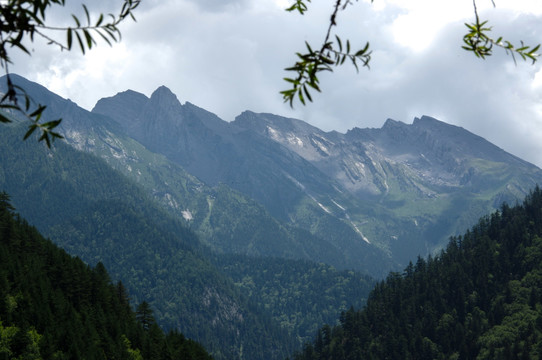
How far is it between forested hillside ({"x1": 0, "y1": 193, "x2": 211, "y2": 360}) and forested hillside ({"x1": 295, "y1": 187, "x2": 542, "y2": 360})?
79828mm

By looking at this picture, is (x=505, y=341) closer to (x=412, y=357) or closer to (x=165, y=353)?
(x=412, y=357)

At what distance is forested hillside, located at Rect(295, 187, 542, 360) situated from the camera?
159 m

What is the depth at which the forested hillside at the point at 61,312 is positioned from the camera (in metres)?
81.2

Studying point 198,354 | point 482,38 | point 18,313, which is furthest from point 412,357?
point 482,38

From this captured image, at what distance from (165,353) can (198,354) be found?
1210 centimetres

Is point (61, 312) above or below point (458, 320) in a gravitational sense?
below

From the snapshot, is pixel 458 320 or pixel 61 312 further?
pixel 458 320

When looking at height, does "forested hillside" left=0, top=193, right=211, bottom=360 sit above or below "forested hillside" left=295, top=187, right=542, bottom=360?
below

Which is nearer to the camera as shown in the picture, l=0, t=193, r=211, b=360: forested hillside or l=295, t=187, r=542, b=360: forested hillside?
l=0, t=193, r=211, b=360: forested hillside

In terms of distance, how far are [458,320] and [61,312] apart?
417ft

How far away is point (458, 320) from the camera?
182125mm

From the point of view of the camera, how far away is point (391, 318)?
614 ft

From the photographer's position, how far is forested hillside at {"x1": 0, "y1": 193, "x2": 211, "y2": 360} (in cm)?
8120

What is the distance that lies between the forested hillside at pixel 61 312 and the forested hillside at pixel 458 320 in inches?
3143
